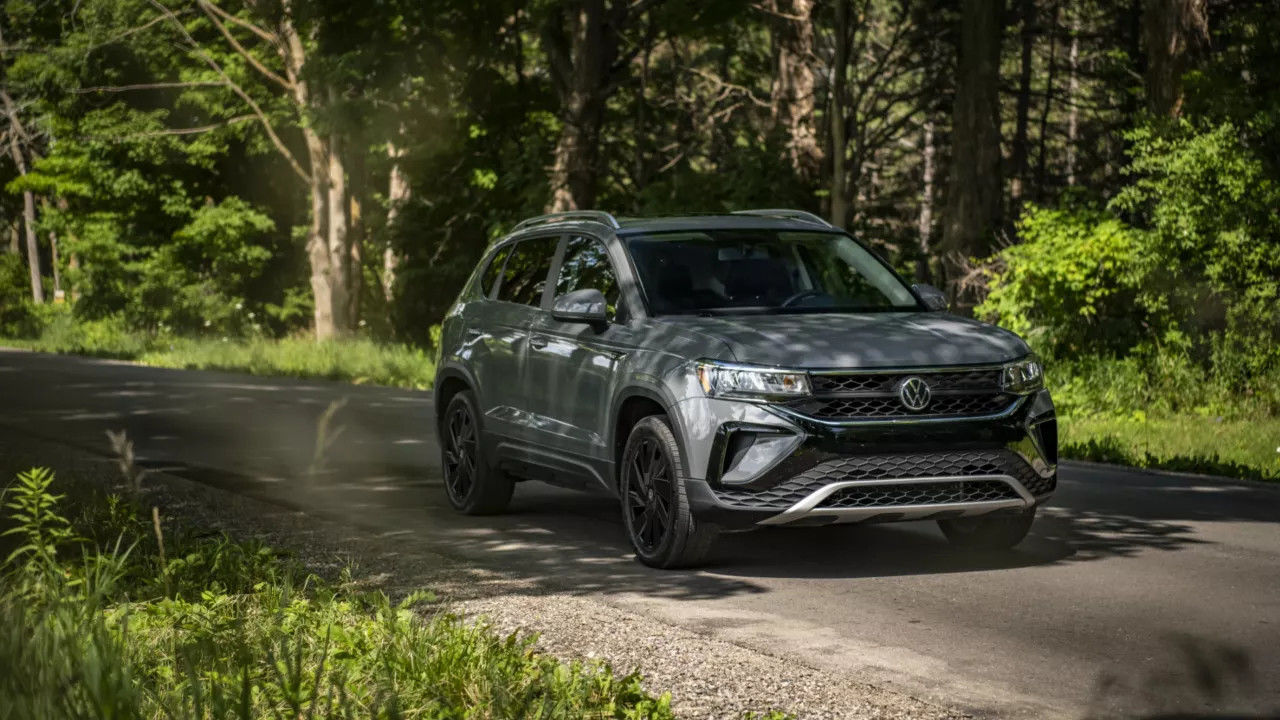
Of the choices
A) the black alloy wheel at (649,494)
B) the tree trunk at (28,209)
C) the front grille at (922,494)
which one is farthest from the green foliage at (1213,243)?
the tree trunk at (28,209)

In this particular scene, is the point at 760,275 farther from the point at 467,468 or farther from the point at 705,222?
the point at 467,468

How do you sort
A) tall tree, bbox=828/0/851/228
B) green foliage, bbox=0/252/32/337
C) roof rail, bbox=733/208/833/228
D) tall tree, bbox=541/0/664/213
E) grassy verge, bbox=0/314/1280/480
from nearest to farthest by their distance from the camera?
roof rail, bbox=733/208/833/228 → grassy verge, bbox=0/314/1280/480 → tall tree, bbox=828/0/851/228 → tall tree, bbox=541/0/664/213 → green foliage, bbox=0/252/32/337

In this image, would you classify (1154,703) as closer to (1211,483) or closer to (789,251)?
(789,251)

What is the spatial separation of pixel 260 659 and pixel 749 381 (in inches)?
122

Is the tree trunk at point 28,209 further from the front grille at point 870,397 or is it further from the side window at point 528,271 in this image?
the front grille at point 870,397

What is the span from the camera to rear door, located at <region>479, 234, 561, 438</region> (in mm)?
10906

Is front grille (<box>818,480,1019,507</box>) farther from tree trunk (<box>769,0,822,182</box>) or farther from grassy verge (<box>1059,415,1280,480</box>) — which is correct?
tree trunk (<box>769,0,822,182</box>)

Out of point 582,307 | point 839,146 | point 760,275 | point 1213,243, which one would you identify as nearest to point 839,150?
point 839,146

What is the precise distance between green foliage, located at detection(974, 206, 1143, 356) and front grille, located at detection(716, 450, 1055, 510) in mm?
10774

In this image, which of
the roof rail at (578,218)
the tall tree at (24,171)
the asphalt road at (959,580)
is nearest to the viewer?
the asphalt road at (959,580)

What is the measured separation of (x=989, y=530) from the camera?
988 cm

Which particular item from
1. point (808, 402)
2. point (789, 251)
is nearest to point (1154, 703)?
point (808, 402)

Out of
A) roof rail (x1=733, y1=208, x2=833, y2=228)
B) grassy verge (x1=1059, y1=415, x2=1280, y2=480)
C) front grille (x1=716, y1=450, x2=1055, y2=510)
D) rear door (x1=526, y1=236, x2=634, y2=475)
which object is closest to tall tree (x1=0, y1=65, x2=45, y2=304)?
grassy verge (x1=1059, y1=415, x2=1280, y2=480)

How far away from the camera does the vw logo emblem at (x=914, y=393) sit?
8.59m
